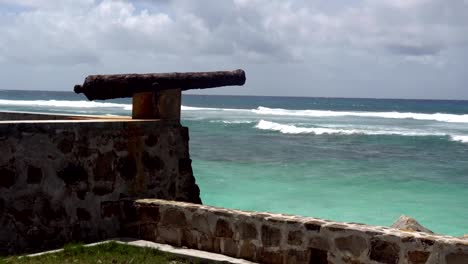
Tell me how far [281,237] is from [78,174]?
7.29 feet

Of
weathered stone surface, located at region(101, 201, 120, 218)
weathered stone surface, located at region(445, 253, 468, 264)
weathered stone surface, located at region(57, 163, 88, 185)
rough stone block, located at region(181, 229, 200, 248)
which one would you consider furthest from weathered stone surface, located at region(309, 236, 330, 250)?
weathered stone surface, located at region(57, 163, 88, 185)

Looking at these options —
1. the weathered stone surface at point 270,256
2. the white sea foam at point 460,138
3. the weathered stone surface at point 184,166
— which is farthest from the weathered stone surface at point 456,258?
the white sea foam at point 460,138

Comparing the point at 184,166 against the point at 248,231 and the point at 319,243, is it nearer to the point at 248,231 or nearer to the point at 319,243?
the point at 248,231

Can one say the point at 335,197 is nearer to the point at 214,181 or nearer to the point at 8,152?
the point at 214,181

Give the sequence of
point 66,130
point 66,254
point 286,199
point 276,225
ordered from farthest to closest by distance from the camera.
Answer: point 286,199 < point 66,130 < point 66,254 < point 276,225

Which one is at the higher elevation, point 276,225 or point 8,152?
point 8,152

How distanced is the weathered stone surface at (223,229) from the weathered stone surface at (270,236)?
14.2 inches

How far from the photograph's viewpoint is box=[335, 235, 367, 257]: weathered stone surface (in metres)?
5.14

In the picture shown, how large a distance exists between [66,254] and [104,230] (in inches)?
30.3

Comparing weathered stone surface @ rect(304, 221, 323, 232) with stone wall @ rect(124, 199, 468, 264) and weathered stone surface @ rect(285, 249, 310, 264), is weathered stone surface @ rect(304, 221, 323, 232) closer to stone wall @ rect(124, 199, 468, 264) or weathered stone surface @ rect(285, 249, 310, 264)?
stone wall @ rect(124, 199, 468, 264)

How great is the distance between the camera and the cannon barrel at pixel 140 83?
7.01 metres

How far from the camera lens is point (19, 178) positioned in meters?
6.04

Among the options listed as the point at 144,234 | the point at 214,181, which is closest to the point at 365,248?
the point at 144,234

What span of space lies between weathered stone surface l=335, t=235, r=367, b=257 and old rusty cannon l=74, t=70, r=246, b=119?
115 inches
